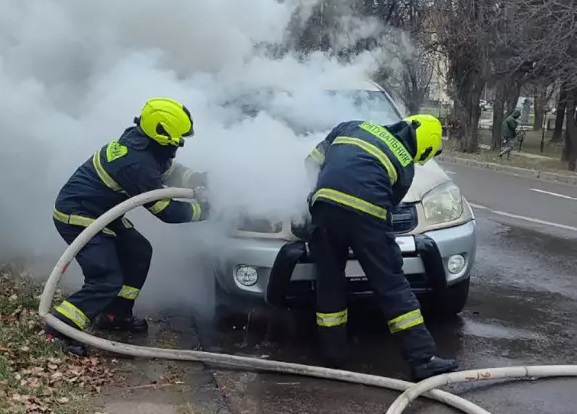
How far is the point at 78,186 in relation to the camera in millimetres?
4867

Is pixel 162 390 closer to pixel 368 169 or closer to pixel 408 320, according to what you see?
pixel 408 320

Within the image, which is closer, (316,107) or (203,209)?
(203,209)

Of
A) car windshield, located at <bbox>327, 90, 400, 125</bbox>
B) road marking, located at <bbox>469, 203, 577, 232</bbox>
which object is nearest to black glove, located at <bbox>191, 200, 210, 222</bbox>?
car windshield, located at <bbox>327, 90, 400, 125</bbox>

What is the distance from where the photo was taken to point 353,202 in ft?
14.1

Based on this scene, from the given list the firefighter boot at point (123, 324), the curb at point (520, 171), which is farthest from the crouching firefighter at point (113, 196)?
the curb at point (520, 171)

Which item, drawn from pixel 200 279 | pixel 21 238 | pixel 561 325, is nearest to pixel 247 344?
pixel 200 279

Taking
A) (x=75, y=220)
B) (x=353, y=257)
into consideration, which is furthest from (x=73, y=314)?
(x=353, y=257)

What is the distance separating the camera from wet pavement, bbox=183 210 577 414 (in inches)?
164

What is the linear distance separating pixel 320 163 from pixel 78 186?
5.03ft

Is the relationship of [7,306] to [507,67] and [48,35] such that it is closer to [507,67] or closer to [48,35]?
[48,35]

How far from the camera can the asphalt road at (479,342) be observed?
418 centimetres

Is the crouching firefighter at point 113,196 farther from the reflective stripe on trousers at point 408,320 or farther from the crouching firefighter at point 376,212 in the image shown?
the reflective stripe on trousers at point 408,320

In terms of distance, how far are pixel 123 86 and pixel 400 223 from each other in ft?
8.43

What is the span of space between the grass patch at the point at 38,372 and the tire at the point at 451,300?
2339mm
